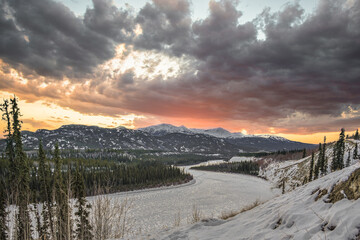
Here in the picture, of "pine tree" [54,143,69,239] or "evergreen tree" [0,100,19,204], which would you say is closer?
"pine tree" [54,143,69,239]

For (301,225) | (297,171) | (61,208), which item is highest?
(301,225)

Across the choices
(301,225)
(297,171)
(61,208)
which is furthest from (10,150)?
(297,171)

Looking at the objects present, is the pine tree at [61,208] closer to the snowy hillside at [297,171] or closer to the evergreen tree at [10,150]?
the evergreen tree at [10,150]

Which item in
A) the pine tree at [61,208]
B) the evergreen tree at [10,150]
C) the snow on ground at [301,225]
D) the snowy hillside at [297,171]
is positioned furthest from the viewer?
the snowy hillside at [297,171]

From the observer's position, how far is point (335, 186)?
6.36m

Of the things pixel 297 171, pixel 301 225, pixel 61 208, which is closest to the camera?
pixel 301 225

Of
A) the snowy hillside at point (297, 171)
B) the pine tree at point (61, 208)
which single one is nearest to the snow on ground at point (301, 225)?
the pine tree at point (61, 208)

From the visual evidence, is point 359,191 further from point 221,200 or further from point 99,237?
point 221,200

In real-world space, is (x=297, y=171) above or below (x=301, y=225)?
below

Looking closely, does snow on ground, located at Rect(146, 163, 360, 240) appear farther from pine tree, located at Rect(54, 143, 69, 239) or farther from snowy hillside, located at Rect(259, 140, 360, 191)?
snowy hillside, located at Rect(259, 140, 360, 191)

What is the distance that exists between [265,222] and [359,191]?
120 inches

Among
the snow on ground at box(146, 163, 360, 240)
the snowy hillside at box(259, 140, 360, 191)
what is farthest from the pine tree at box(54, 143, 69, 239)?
the snowy hillside at box(259, 140, 360, 191)

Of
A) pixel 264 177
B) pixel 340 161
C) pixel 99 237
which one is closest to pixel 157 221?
pixel 99 237

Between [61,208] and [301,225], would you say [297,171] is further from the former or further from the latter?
[301,225]
